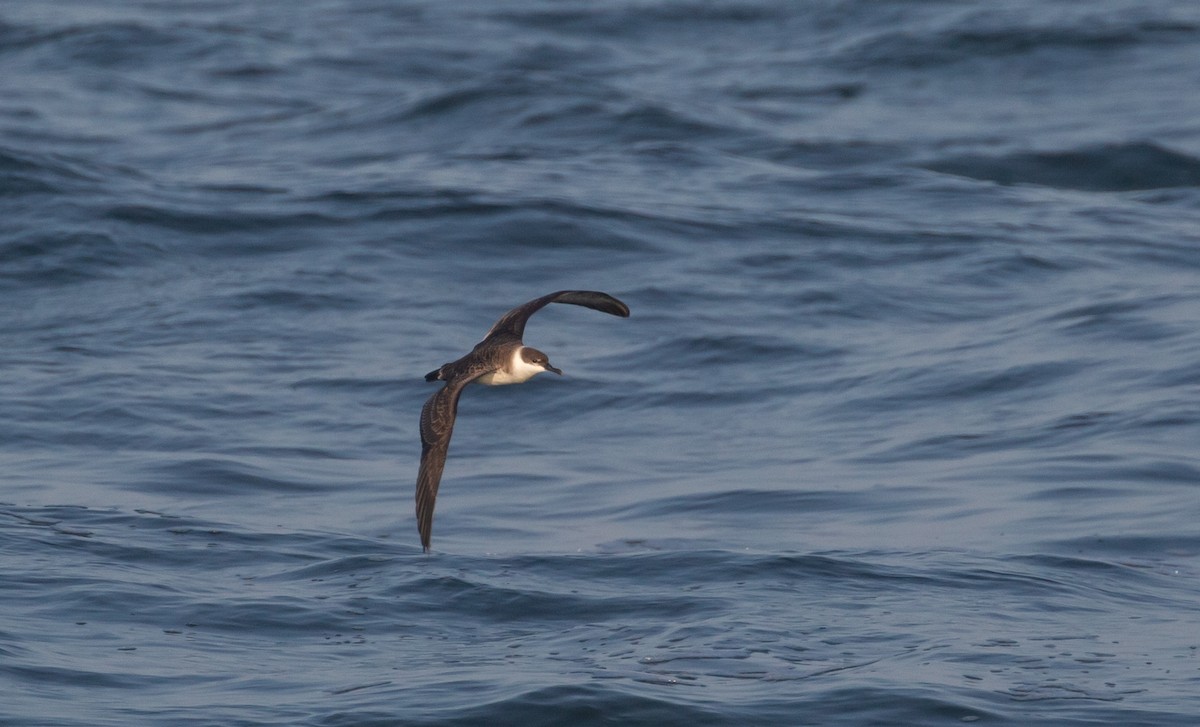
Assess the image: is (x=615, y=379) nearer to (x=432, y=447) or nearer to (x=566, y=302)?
(x=566, y=302)

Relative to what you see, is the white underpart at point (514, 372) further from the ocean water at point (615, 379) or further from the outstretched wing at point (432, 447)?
the ocean water at point (615, 379)

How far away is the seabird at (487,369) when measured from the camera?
22.5 feet

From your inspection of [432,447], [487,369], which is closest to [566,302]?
[487,369]

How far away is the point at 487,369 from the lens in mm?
7730

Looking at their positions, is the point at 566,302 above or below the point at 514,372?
above

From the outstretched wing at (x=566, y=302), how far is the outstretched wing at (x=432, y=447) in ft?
2.20

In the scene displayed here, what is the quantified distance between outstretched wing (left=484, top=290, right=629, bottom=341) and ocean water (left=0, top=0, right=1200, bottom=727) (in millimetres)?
1420

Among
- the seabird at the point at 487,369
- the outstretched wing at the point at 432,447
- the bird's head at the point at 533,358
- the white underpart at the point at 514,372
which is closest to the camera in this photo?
the outstretched wing at the point at 432,447

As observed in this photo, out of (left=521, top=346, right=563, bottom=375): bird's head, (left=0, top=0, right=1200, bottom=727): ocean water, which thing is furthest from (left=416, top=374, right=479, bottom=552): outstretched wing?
(left=0, top=0, right=1200, bottom=727): ocean water

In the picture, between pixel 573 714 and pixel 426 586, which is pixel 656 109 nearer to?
pixel 426 586

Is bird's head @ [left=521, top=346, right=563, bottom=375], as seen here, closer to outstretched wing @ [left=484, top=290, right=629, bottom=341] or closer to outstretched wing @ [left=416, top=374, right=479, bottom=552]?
outstretched wing @ [left=484, top=290, right=629, bottom=341]

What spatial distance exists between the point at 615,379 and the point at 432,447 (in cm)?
567

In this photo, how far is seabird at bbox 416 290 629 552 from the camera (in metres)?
6.86

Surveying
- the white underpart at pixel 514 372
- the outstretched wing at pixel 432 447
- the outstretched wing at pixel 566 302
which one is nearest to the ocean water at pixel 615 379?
the outstretched wing at pixel 432 447
